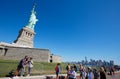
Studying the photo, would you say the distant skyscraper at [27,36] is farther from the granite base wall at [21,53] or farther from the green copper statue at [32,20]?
the granite base wall at [21,53]

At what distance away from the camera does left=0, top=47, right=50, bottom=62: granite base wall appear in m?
31.0

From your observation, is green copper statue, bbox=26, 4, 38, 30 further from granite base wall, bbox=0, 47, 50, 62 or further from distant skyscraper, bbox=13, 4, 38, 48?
granite base wall, bbox=0, 47, 50, 62

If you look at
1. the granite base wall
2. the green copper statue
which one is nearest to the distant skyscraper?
the green copper statue

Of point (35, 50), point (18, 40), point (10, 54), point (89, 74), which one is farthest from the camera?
point (18, 40)

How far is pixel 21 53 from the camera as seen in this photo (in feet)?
104

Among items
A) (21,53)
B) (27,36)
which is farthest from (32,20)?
(21,53)

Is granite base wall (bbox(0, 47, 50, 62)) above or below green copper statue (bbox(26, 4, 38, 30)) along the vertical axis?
below

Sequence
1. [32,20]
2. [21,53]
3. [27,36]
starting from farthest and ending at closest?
[32,20]
[27,36]
[21,53]

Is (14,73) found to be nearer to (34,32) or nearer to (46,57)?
(46,57)

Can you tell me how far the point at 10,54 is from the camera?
31.0 meters

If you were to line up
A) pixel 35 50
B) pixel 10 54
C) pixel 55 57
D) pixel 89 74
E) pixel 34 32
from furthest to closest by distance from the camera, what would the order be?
1. pixel 34 32
2. pixel 55 57
3. pixel 35 50
4. pixel 10 54
5. pixel 89 74

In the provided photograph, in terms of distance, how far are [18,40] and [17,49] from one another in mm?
12759

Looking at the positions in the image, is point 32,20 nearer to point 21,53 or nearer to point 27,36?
point 27,36

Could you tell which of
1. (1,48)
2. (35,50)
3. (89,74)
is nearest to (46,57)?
(35,50)
